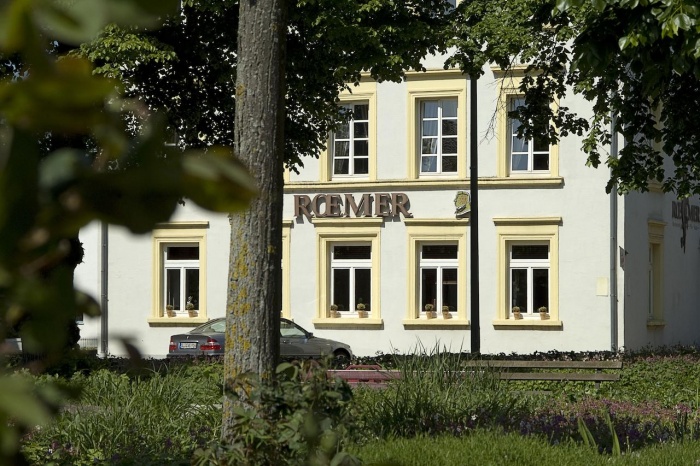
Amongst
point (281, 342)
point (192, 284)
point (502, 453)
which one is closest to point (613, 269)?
point (281, 342)

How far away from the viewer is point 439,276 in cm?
2872

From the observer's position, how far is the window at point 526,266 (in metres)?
27.9

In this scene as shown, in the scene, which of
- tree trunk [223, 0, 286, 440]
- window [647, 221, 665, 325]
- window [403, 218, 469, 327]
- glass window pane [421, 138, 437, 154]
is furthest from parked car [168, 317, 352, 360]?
tree trunk [223, 0, 286, 440]

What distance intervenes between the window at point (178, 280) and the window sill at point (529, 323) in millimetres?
7802

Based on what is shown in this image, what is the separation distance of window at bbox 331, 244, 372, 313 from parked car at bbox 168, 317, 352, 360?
2.21 meters

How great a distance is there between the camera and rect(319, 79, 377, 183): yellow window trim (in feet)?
94.5

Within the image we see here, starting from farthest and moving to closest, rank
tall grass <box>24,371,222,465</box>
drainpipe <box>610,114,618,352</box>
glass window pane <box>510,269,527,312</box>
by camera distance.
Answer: glass window pane <box>510,269,527,312</box>, drainpipe <box>610,114,618,352</box>, tall grass <box>24,371,222,465</box>

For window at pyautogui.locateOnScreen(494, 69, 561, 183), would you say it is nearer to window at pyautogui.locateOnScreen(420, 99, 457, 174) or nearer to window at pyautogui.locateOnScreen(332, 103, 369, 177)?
window at pyautogui.locateOnScreen(420, 99, 457, 174)

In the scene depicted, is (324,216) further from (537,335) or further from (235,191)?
(235,191)

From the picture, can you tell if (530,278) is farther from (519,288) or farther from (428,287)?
(428,287)

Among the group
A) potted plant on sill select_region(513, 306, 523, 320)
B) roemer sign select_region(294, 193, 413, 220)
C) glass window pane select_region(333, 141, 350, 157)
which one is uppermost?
glass window pane select_region(333, 141, 350, 157)

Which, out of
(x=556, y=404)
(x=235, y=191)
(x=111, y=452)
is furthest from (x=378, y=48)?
(x=235, y=191)

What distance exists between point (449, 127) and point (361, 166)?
7.98ft

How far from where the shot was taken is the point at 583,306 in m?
27.6
